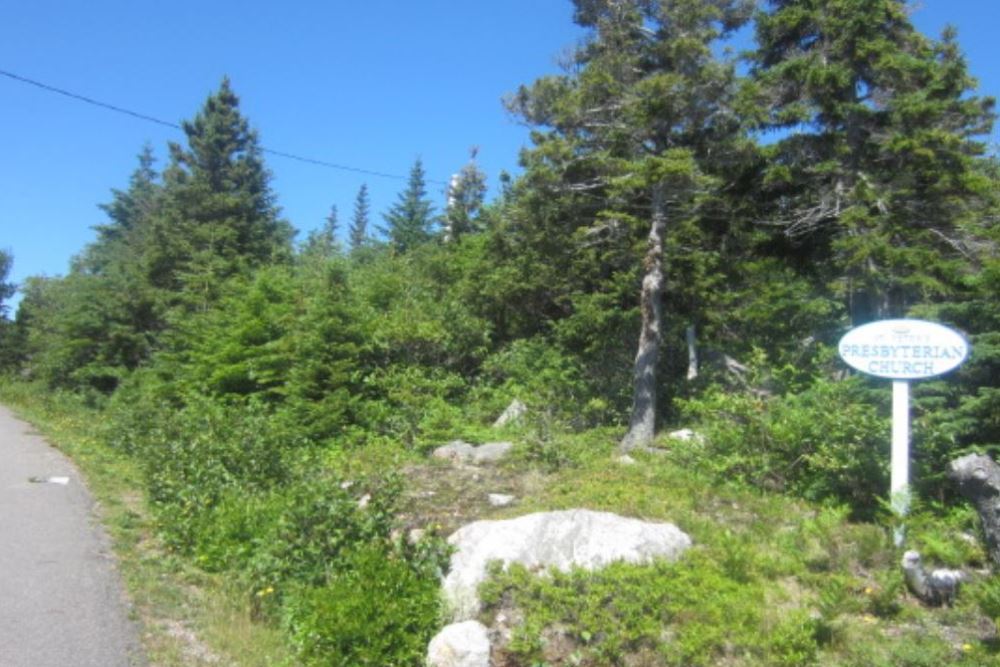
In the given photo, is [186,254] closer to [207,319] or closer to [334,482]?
[207,319]

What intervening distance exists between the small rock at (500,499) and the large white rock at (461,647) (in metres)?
2.48

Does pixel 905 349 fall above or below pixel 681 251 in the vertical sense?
below

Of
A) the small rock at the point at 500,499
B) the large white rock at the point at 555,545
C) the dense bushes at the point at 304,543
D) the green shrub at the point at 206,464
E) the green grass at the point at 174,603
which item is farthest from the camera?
the green shrub at the point at 206,464

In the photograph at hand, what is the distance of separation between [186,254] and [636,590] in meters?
26.1

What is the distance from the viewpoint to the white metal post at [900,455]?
22.0ft

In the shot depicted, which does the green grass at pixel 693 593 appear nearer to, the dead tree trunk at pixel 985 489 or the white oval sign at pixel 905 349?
the dead tree trunk at pixel 985 489

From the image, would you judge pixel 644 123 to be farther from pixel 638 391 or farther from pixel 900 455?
pixel 900 455

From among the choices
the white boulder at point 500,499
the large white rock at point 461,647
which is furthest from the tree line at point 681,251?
the large white rock at point 461,647

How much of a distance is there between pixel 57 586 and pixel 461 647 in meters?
4.12

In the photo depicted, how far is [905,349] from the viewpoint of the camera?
23.4ft

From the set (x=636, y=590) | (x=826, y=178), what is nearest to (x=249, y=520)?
(x=636, y=590)

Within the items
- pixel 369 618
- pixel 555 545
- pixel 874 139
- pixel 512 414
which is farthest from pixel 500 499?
pixel 874 139

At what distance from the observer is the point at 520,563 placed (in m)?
5.97

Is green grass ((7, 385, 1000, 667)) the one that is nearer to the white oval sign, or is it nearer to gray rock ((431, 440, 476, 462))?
the white oval sign
